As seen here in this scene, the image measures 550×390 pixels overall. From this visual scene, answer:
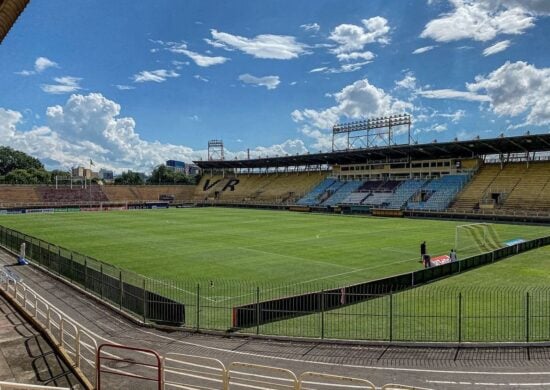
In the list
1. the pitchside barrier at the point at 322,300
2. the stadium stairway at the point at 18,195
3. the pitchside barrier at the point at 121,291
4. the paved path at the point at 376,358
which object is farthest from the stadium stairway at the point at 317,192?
the paved path at the point at 376,358

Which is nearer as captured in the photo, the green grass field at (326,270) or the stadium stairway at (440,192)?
the green grass field at (326,270)

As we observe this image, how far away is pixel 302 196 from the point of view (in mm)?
93000

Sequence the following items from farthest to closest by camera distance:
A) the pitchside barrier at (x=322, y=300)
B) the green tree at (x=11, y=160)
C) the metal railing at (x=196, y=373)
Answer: the green tree at (x=11, y=160)
the pitchside barrier at (x=322, y=300)
the metal railing at (x=196, y=373)

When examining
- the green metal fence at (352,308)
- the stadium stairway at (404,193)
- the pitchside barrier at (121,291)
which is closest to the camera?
the green metal fence at (352,308)

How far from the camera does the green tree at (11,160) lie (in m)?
159

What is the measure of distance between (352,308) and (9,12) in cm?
1635

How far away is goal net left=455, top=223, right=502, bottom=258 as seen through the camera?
3509 centimetres

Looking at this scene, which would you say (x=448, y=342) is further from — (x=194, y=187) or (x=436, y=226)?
(x=194, y=187)

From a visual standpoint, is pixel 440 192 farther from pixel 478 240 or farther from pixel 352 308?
pixel 352 308

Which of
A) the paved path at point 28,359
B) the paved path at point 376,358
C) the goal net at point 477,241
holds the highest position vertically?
the goal net at point 477,241

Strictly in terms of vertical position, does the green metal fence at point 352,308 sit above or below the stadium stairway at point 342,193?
below

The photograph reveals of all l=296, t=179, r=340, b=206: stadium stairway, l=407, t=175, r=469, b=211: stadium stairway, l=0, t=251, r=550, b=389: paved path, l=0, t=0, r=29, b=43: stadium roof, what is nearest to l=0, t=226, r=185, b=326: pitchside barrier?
l=0, t=251, r=550, b=389: paved path

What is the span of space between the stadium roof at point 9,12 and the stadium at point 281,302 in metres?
0.05

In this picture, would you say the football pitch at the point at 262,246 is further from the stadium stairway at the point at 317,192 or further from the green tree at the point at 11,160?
the green tree at the point at 11,160
